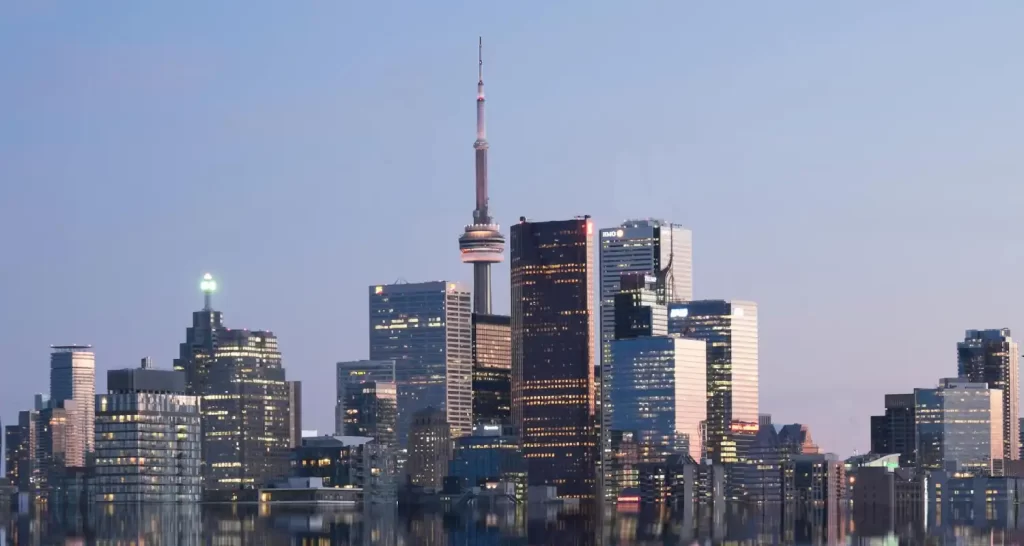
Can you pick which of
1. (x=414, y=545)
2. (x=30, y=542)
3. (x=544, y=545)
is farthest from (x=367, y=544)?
(x=30, y=542)

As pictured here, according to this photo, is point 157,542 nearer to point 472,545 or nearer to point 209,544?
point 209,544

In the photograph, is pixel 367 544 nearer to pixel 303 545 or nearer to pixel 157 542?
pixel 303 545

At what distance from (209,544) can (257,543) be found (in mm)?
6096

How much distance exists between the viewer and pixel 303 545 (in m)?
196

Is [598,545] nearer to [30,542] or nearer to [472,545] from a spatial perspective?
[472,545]

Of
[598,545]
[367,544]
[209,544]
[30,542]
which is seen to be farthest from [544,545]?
[30,542]

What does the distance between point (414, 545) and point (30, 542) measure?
37831 millimetres

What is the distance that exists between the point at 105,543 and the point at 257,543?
48.6 ft

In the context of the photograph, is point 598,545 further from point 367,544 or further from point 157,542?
point 157,542

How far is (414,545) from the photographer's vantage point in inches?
7795

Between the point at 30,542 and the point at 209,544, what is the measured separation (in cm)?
1841

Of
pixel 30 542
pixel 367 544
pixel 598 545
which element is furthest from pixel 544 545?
pixel 30 542

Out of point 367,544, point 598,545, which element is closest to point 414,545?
point 367,544

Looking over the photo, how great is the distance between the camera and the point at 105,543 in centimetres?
19738
